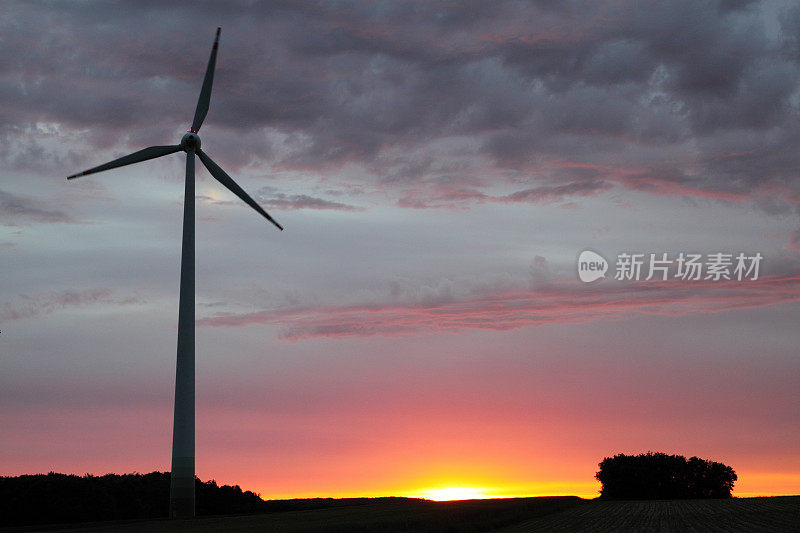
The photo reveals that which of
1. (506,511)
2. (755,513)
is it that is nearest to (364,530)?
(506,511)

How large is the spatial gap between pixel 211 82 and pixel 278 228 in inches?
724

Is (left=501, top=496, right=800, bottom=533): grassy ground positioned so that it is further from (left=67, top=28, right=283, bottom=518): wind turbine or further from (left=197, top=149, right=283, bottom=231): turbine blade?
(left=197, top=149, right=283, bottom=231): turbine blade

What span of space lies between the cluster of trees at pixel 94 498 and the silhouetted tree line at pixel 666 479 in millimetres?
88586

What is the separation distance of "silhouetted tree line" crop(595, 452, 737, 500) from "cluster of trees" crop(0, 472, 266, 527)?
88586 millimetres

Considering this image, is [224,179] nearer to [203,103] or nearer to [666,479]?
[203,103]

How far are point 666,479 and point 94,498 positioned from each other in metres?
122

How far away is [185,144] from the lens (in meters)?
100

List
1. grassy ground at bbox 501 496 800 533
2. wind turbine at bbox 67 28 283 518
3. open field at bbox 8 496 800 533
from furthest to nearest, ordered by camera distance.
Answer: wind turbine at bbox 67 28 283 518 → grassy ground at bbox 501 496 800 533 → open field at bbox 8 496 800 533

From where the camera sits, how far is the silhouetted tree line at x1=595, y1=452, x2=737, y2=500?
630ft

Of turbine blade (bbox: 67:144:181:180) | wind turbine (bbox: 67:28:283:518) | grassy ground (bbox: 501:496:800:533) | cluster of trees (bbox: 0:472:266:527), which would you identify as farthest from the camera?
cluster of trees (bbox: 0:472:266:527)

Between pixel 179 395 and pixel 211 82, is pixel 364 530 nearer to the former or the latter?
pixel 179 395

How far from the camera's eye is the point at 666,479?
19375 centimetres

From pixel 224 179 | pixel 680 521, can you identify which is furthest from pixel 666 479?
pixel 224 179

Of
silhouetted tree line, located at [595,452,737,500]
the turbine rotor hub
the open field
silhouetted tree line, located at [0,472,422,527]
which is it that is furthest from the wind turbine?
silhouetted tree line, located at [595,452,737,500]
